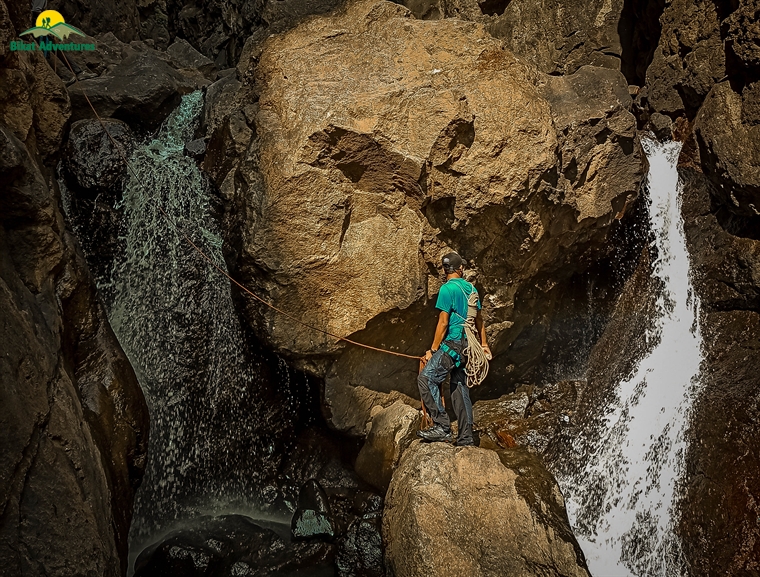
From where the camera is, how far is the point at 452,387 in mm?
4805

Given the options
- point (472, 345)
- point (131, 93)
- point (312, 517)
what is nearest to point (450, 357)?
point (472, 345)

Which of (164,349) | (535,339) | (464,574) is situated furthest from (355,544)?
(535,339)

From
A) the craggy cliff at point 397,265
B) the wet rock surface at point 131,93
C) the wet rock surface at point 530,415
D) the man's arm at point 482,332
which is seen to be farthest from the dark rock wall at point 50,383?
the wet rock surface at point 530,415

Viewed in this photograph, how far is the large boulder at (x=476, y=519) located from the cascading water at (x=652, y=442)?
3.87 ft

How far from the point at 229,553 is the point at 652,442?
393cm

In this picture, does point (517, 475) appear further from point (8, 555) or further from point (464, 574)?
point (8, 555)

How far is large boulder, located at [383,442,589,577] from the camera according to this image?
4039 millimetres

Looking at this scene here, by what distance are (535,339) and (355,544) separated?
309 cm

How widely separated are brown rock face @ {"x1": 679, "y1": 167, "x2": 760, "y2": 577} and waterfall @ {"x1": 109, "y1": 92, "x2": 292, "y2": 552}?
3.82 m

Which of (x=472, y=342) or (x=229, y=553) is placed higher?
(x=472, y=342)

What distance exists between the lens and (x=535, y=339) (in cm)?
695

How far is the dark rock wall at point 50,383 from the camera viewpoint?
3.52 m

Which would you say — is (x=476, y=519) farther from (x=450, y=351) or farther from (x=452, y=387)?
(x=450, y=351)

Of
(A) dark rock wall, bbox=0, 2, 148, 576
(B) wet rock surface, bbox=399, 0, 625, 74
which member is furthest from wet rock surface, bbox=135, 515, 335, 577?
(B) wet rock surface, bbox=399, 0, 625, 74
